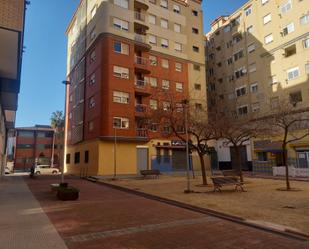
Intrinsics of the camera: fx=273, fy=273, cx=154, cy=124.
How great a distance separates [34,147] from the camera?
232 ft

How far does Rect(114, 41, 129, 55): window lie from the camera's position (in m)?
33.0

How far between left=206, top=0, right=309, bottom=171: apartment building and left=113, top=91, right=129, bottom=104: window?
11657mm

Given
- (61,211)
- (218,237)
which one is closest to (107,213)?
(61,211)

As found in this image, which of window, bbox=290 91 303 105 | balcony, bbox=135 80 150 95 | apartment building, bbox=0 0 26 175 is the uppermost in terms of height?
balcony, bbox=135 80 150 95

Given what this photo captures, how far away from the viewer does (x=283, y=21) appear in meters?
35.9

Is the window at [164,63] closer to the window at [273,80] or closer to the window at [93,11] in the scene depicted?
the window at [93,11]

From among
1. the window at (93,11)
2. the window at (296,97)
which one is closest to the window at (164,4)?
the window at (93,11)

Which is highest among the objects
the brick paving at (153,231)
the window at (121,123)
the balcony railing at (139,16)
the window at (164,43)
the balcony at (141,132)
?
the balcony railing at (139,16)

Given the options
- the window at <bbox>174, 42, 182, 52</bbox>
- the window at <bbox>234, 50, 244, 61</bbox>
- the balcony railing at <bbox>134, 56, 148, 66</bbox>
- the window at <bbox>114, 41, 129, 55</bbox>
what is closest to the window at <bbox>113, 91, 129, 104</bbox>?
the balcony railing at <bbox>134, 56, 148, 66</bbox>

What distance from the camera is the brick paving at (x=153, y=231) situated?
6363 millimetres

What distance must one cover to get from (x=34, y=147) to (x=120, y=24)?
161ft

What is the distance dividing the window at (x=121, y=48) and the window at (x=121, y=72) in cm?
213

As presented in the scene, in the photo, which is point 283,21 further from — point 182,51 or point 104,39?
point 104,39

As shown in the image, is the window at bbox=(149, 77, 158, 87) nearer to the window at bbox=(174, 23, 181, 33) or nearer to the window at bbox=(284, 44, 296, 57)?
the window at bbox=(174, 23, 181, 33)
